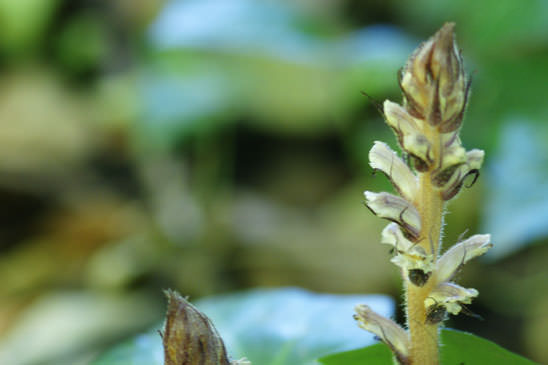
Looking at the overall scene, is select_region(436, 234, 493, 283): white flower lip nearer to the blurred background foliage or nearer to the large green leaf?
the large green leaf

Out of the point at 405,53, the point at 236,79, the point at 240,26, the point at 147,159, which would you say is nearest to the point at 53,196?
the point at 147,159

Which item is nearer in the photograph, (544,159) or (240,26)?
(544,159)

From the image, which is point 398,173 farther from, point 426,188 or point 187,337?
point 187,337

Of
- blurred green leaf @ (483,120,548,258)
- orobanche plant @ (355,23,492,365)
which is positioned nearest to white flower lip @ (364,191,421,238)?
orobanche plant @ (355,23,492,365)

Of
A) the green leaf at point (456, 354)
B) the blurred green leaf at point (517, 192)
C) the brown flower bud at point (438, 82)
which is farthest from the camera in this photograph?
the blurred green leaf at point (517, 192)

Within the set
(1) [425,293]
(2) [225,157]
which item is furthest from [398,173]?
(2) [225,157]

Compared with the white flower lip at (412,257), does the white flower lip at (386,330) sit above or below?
below

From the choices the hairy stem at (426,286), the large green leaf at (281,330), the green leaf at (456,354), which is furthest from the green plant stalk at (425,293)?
the large green leaf at (281,330)

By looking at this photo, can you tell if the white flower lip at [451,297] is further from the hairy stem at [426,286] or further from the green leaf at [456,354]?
the green leaf at [456,354]

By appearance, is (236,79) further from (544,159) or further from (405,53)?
(544,159)
